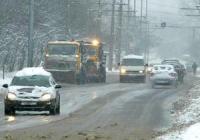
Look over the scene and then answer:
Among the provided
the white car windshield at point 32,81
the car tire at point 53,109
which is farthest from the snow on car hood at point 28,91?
the white car windshield at point 32,81

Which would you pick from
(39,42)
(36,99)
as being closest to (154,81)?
(39,42)

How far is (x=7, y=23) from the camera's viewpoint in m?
60.1

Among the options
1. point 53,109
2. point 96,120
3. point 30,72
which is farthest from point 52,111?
point 96,120

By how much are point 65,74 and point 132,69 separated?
344 inches

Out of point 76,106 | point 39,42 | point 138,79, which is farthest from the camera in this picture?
point 39,42

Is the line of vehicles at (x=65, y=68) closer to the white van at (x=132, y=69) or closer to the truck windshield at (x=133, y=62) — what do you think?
the white van at (x=132, y=69)

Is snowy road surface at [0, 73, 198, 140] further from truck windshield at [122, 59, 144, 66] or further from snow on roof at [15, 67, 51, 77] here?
truck windshield at [122, 59, 144, 66]

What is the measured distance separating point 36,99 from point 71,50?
1069 inches

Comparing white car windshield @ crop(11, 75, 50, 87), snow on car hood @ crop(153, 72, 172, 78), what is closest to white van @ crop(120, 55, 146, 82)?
snow on car hood @ crop(153, 72, 172, 78)

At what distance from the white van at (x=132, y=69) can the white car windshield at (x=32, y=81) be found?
1340 inches

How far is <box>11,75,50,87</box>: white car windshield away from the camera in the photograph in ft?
91.1

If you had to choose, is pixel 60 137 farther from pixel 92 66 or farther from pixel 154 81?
pixel 92 66

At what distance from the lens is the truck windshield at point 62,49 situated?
53.8 m

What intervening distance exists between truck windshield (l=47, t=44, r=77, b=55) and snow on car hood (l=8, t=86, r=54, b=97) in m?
26.5
